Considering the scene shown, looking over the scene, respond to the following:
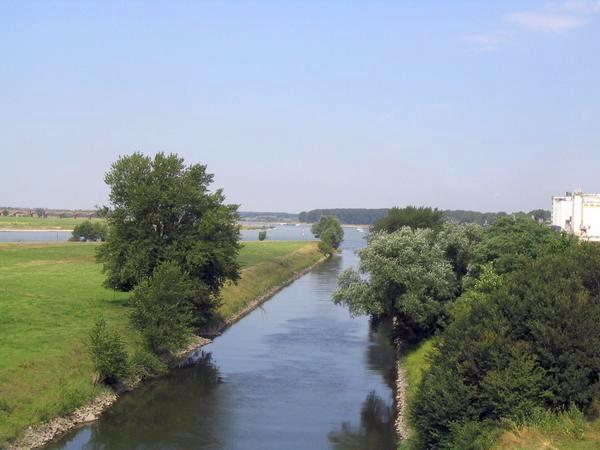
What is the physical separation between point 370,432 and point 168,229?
87.0ft

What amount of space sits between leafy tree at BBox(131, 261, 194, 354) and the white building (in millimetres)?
46334

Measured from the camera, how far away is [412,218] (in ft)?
250

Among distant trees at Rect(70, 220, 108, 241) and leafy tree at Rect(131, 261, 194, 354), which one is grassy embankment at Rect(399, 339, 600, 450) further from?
distant trees at Rect(70, 220, 108, 241)

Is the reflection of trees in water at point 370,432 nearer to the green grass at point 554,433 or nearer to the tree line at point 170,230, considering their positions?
the green grass at point 554,433

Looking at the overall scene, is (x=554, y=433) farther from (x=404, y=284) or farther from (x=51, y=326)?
(x=51, y=326)

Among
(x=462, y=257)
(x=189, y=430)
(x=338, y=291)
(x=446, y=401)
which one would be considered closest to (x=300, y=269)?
(x=462, y=257)

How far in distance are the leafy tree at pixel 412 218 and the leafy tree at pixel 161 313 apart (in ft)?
107

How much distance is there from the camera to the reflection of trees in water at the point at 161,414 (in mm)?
30688

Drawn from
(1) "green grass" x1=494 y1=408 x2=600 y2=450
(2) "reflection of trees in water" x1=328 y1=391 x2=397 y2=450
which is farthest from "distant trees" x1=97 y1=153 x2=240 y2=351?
(1) "green grass" x1=494 y1=408 x2=600 y2=450

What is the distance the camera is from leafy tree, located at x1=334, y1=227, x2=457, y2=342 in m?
41.9

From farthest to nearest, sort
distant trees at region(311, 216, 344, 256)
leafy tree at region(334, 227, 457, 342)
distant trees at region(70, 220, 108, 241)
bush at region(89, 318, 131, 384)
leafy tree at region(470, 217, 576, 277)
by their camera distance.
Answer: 1. distant trees at region(70, 220, 108, 241)
2. distant trees at region(311, 216, 344, 256)
3. leafy tree at region(470, 217, 576, 277)
4. leafy tree at region(334, 227, 457, 342)
5. bush at region(89, 318, 131, 384)

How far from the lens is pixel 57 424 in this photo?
30.9 metres

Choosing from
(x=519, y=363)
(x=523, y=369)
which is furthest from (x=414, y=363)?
(x=523, y=369)

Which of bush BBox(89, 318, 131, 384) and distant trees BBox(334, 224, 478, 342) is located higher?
distant trees BBox(334, 224, 478, 342)
